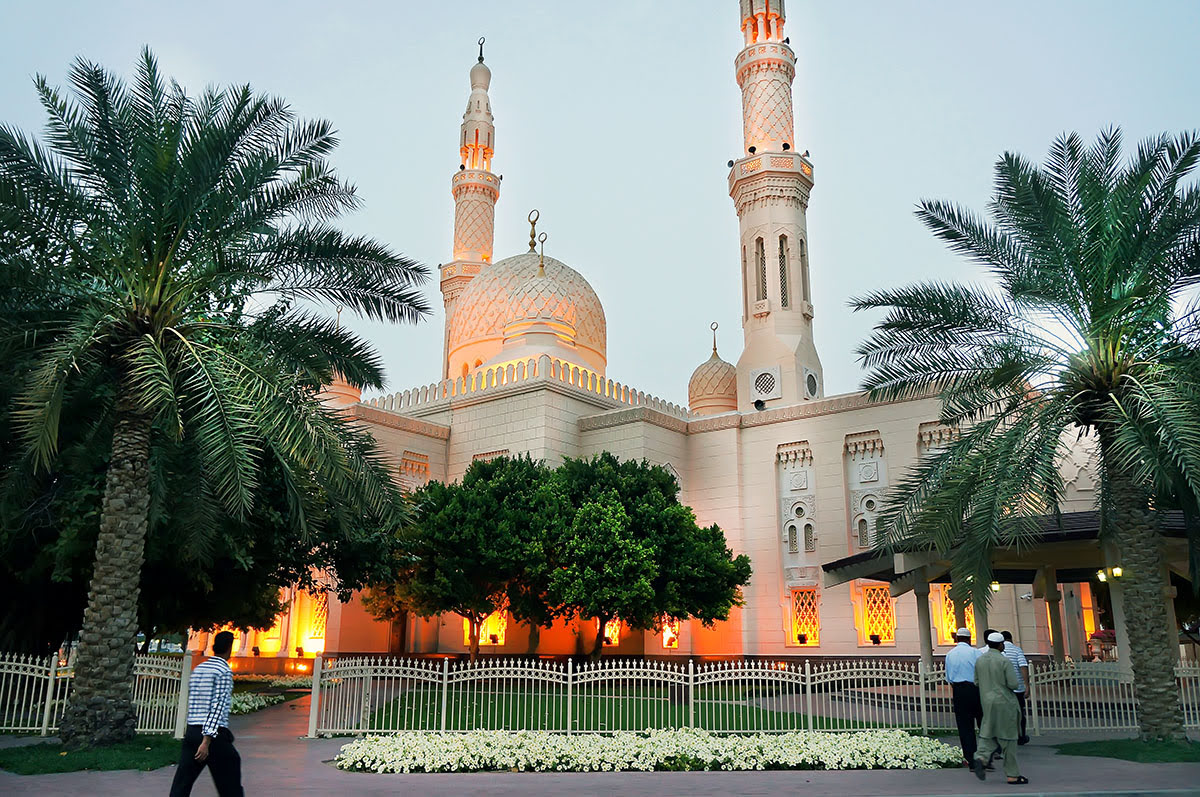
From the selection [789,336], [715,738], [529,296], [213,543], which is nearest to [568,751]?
[715,738]

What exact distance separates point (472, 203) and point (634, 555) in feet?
69.9

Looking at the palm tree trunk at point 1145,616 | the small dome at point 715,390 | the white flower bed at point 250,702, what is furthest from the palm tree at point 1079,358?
the small dome at point 715,390

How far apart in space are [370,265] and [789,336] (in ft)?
56.4

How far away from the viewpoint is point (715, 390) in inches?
1280

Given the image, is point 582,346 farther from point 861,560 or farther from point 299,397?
point 299,397

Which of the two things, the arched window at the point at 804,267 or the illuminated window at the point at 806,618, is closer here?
the illuminated window at the point at 806,618

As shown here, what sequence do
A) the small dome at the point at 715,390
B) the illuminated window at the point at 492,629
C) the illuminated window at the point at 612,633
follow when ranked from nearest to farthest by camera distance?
the illuminated window at the point at 612,633, the illuminated window at the point at 492,629, the small dome at the point at 715,390

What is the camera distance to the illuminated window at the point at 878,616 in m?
23.5

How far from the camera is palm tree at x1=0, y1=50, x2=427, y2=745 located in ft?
34.9

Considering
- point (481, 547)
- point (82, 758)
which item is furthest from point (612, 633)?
point (82, 758)

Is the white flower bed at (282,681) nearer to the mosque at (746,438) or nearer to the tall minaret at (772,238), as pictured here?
the mosque at (746,438)

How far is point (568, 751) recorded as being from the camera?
34.6 ft

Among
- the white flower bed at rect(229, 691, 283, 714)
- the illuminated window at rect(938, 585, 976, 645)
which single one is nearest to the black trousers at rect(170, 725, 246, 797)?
the white flower bed at rect(229, 691, 283, 714)

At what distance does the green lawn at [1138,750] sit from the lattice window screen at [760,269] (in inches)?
715
